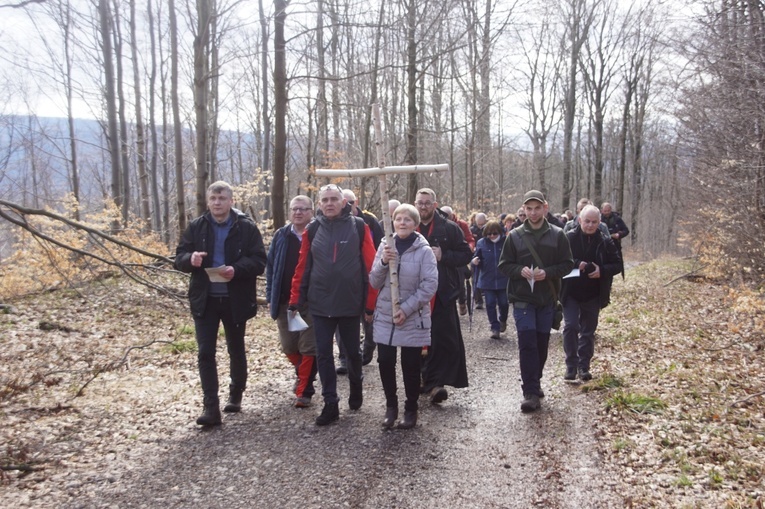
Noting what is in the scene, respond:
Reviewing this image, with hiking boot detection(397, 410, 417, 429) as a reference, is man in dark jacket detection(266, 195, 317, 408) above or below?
above

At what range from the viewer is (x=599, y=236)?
694 cm

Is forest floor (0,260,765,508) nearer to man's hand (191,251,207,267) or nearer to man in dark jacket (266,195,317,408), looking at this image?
man in dark jacket (266,195,317,408)

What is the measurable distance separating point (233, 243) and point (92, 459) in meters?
2.20

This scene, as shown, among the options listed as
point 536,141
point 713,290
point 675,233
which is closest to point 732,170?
point 713,290

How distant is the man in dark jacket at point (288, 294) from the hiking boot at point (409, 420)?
1.24m

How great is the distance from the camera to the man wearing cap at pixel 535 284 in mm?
5820

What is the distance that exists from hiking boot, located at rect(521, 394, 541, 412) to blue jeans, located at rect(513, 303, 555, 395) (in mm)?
44

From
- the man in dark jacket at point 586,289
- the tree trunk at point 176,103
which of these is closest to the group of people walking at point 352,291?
the man in dark jacket at point 586,289

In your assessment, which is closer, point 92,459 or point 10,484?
point 10,484

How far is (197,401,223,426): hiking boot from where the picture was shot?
546 centimetres

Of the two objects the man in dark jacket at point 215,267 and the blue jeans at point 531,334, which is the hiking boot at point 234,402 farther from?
the blue jeans at point 531,334

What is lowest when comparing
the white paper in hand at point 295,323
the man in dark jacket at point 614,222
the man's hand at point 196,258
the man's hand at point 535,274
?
the white paper in hand at point 295,323

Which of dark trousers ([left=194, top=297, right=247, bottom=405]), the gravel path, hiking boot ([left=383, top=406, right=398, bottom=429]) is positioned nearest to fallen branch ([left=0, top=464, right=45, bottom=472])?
the gravel path

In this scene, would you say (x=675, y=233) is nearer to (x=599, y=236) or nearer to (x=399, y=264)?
(x=599, y=236)
